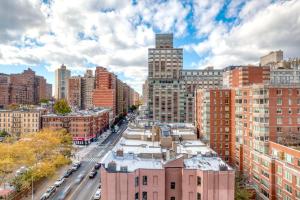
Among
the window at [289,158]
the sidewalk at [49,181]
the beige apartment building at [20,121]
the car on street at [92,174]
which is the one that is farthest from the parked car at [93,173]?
the beige apartment building at [20,121]

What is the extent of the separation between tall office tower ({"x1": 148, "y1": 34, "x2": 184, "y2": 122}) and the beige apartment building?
5662 centimetres

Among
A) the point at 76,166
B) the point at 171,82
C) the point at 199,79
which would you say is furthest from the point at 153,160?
the point at 199,79

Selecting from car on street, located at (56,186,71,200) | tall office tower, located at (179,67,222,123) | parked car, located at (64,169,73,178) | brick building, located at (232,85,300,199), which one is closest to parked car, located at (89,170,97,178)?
parked car, located at (64,169,73,178)

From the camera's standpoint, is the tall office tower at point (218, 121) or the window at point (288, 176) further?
the tall office tower at point (218, 121)

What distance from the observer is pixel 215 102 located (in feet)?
306

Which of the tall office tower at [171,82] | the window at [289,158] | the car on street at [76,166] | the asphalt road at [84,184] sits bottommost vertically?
the asphalt road at [84,184]

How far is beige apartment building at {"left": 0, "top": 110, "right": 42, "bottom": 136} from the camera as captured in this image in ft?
438

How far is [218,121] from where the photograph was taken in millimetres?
92938

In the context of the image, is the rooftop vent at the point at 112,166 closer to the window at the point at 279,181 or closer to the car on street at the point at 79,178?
the car on street at the point at 79,178

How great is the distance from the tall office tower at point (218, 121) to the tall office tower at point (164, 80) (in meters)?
55.3

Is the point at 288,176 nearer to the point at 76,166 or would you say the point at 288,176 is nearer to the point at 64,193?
the point at 64,193

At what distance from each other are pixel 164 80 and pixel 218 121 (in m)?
63.2

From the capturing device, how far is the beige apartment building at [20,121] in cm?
13338

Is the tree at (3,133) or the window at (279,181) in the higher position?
the tree at (3,133)
